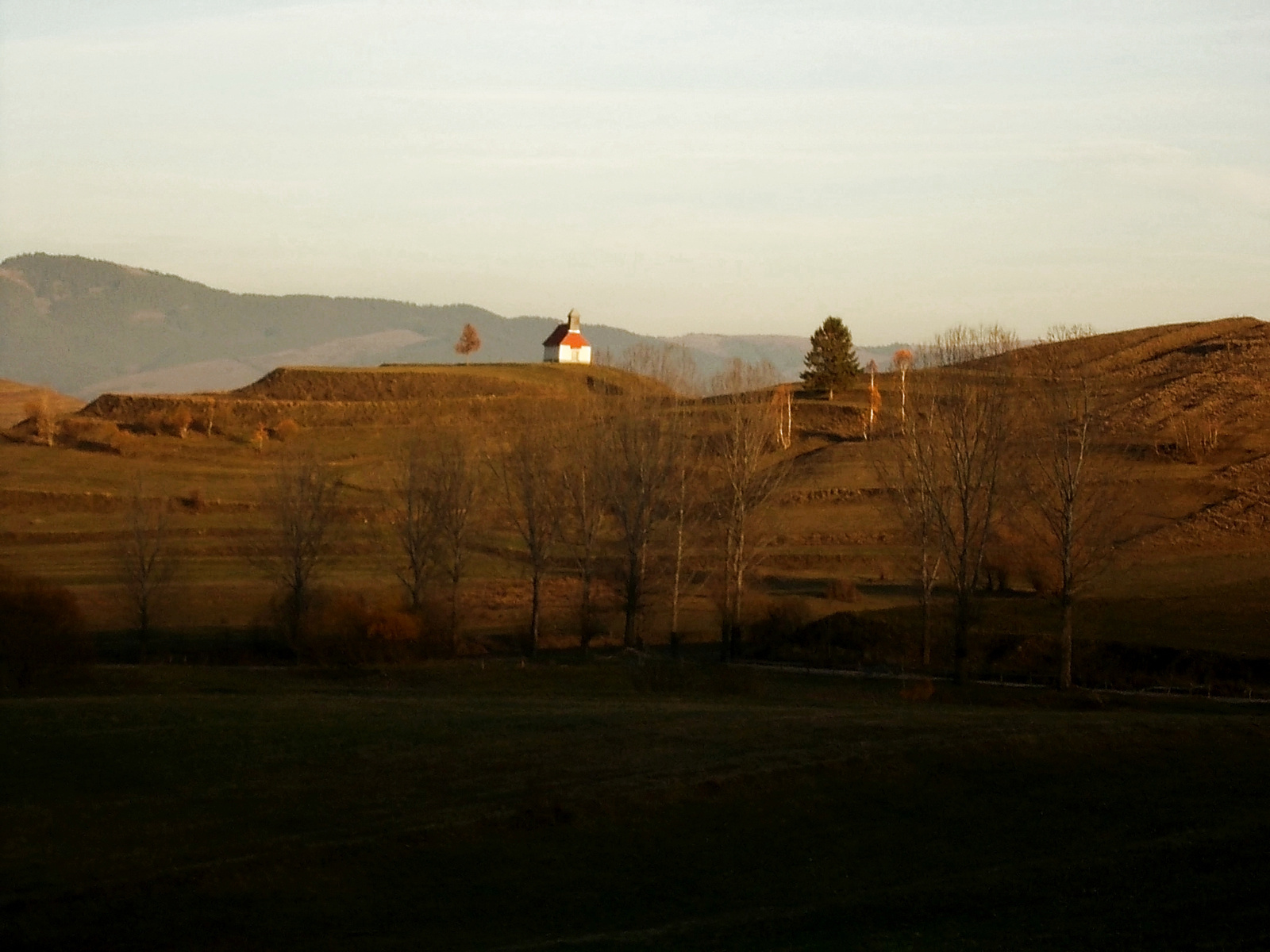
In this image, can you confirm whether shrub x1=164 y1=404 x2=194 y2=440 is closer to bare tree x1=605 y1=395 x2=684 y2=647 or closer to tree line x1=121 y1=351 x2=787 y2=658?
tree line x1=121 y1=351 x2=787 y2=658

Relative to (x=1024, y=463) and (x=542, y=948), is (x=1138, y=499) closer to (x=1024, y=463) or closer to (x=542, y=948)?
(x=1024, y=463)

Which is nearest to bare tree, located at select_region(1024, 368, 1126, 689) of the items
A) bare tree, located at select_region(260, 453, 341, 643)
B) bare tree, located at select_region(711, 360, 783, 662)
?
bare tree, located at select_region(711, 360, 783, 662)

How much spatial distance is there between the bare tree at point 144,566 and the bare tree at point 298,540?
4038 mm

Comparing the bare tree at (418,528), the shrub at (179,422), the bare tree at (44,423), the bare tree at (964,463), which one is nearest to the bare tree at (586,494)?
the bare tree at (418,528)

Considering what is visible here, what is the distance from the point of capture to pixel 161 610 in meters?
48.8

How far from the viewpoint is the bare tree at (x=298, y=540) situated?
48.2 m

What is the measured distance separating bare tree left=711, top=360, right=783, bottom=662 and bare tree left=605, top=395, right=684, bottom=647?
6.85ft

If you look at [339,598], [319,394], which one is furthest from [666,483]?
[319,394]

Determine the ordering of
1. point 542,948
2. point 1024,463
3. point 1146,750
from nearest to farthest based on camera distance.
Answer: point 542,948 → point 1146,750 → point 1024,463

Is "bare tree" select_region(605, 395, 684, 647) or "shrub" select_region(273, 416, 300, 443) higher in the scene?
"shrub" select_region(273, 416, 300, 443)

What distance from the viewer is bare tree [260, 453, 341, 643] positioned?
1896 inches

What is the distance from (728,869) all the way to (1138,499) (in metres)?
32.9

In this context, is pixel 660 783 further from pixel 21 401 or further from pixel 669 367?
pixel 21 401

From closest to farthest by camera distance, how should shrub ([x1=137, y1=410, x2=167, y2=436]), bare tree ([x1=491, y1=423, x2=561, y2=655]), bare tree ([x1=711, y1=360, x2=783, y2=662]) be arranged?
1. bare tree ([x1=711, y1=360, x2=783, y2=662])
2. bare tree ([x1=491, y1=423, x2=561, y2=655])
3. shrub ([x1=137, y1=410, x2=167, y2=436])
